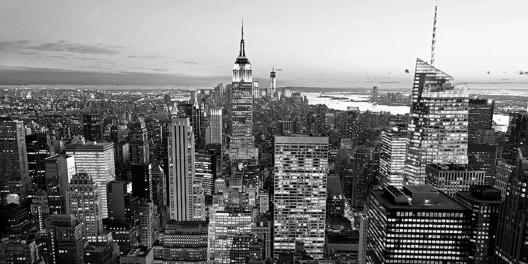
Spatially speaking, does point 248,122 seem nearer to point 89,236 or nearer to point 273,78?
point 273,78

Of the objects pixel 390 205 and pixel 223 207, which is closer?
pixel 390 205

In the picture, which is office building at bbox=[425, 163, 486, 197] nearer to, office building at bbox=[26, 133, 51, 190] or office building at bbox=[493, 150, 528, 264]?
office building at bbox=[493, 150, 528, 264]

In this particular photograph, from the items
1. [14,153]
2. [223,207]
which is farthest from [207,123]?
[14,153]

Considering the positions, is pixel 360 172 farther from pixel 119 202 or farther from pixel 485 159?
pixel 119 202

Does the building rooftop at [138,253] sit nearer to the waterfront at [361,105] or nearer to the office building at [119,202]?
the office building at [119,202]

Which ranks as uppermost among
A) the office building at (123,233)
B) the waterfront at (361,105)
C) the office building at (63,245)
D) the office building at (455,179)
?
the waterfront at (361,105)

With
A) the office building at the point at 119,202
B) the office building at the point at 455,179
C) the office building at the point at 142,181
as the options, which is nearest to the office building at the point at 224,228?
the office building at the point at 119,202

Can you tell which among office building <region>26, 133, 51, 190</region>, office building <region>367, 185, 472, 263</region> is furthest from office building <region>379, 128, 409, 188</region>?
office building <region>26, 133, 51, 190</region>

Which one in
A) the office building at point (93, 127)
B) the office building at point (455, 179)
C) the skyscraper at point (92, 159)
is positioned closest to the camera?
the office building at point (455, 179)
